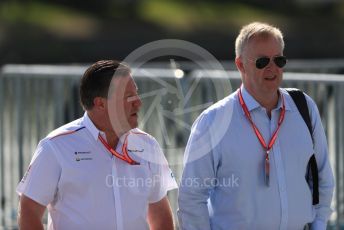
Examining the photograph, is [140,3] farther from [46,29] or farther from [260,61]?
[260,61]

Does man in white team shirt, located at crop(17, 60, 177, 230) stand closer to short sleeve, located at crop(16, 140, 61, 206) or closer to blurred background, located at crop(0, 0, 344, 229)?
short sleeve, located at crop(16, 140, 61, 206)

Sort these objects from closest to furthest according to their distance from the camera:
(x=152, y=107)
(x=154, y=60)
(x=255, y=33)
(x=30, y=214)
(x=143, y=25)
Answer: (x=30, y=214), (x=255, y=33), (x=152, y=107), (x=154, y=60), (x=143, y=25)

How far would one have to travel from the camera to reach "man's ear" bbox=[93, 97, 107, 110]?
5680 millimetres

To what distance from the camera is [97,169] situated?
564 cm

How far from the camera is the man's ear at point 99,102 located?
5.68 m

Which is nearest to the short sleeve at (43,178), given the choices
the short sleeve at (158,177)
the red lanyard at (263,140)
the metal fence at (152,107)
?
the short sleeve at (158,177)

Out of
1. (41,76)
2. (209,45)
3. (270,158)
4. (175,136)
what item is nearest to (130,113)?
(270,158)

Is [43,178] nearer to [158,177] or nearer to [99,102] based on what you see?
[99,102]

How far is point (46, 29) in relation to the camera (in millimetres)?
26812

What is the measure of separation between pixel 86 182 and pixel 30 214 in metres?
0.35

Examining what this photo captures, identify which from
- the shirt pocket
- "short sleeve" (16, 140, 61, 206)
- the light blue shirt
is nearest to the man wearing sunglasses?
the light blue shirt

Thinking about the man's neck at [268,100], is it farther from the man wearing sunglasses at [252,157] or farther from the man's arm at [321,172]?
the man's arm at [321,172]

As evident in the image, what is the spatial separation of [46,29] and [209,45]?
4.52 metres

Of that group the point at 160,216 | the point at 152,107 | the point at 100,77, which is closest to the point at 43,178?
the point at 100,77
